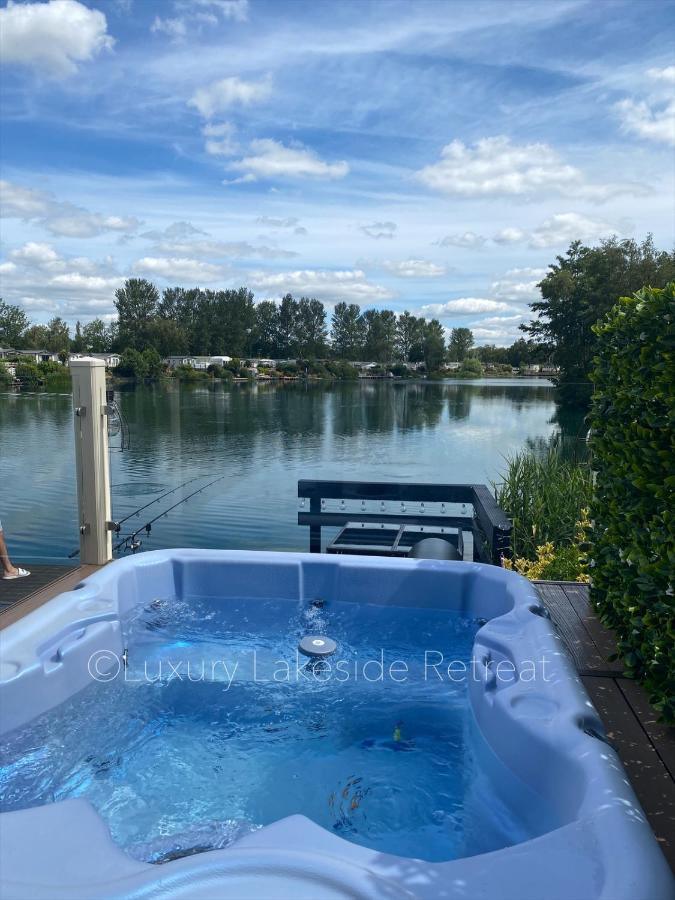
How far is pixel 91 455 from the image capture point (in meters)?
3.54

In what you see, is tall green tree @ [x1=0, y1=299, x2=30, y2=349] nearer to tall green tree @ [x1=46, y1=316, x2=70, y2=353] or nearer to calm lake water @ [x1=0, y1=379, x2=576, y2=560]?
tall green tree @ [x1=46, y1=316, x2=70, y2=353]

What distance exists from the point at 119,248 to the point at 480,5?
9053 millimetres

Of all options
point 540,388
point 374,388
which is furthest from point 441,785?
point 374,388

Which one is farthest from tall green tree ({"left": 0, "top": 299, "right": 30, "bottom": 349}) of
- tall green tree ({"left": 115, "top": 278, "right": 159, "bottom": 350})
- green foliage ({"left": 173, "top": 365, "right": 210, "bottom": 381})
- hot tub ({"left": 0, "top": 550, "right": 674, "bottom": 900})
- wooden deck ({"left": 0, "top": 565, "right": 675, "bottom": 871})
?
hot tub ({"left": 0, "top": 550, "right": 674, "bottom": 900})

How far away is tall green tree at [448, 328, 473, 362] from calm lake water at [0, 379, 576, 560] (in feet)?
63.3

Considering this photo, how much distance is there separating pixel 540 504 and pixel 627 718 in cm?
263

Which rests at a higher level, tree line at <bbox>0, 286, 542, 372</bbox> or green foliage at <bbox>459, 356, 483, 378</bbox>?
tree line at <bbox>0, 286, 542, 372</bbox>

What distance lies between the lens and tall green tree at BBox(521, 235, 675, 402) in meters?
20.0

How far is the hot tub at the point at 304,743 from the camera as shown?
3.72 feet

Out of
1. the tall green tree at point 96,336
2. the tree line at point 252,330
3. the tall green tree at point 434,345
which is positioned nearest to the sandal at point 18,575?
the tall green tree at point 96,336

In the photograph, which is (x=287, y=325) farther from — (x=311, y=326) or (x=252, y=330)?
(x=252, y=330)

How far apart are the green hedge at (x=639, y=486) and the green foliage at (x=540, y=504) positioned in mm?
1721

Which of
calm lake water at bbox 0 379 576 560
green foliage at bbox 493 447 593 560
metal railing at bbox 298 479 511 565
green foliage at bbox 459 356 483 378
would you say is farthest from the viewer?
green foliage at bbox 459 356 483 378

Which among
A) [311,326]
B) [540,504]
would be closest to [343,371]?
[311,326]
